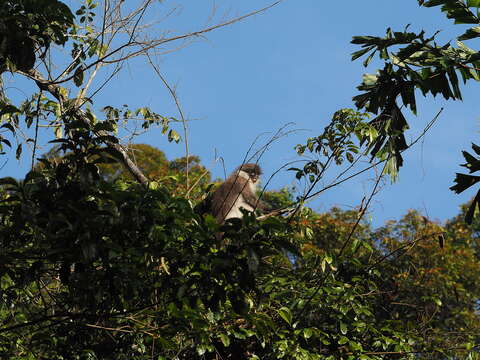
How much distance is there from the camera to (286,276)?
5.25m

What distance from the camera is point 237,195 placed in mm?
7828

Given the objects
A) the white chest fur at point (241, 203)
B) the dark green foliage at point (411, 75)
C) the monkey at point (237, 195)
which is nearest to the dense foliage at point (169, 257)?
the dark green foliage at point (411, 75)

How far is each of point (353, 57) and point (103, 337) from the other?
325 centimetres

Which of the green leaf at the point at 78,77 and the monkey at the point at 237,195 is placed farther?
the monkey at the point at 237,195

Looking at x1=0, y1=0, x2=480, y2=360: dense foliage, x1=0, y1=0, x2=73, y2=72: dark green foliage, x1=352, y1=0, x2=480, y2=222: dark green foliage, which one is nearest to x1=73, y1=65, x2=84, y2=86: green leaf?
x1=0, y1=0, x2=480, y2=360: dense foliage

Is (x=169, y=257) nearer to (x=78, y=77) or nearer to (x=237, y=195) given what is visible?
(x=78, y=77)

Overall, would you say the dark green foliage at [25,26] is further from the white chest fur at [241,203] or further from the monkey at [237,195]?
the white chest fur at [241,203]

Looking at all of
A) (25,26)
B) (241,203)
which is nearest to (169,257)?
(25,26)

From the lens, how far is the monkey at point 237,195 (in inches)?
310

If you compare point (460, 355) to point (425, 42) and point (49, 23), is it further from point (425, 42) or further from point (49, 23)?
point (49, 23)

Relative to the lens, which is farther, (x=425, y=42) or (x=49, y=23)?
(x=425, y=42)

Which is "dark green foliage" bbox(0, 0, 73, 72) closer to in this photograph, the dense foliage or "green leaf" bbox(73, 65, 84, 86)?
the dense foliage

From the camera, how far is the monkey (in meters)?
7.87

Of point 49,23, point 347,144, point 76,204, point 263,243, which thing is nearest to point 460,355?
point 347,144
